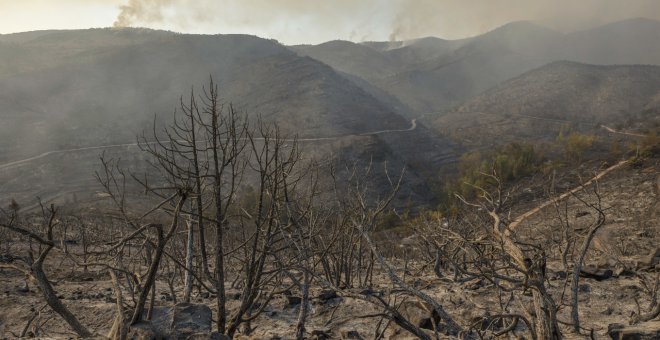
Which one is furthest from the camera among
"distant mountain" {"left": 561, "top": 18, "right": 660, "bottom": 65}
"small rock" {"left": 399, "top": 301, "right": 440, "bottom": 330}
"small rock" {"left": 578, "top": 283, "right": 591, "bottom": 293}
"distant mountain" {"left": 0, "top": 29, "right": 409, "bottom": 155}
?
"distant mountain" {"left": 561, "top": 18, "right": 660, "bottom": 65}

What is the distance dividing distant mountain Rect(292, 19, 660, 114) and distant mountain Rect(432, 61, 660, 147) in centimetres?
2769

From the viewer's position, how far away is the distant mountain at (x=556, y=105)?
55.3m

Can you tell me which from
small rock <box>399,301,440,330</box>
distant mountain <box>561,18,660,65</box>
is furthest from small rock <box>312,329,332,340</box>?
distant mountain <box>561,18,660,65</box>

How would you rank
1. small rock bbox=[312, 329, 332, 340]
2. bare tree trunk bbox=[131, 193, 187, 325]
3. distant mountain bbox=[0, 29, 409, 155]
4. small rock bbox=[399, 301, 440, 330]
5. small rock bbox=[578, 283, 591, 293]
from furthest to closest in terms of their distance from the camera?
1. distant mountain bbox=[0, 29, 409, 155]
2. small rock bbox=[578, 283, 591, 293]
3. small rock bbox=[399, 301, 440, 330]
4. small rock bbox=[312, 329, 332, 340]
5. bare tree trunk bbox=[131, 193, 187, 325]

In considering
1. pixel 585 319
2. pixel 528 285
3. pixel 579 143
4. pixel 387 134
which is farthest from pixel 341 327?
pixel 387 134

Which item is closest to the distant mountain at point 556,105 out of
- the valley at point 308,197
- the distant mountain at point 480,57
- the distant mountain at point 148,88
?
the valley at point 308,197

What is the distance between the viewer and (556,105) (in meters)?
65.9

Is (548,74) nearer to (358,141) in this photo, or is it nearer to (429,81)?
(429,81)

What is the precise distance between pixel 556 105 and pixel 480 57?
7944 cm

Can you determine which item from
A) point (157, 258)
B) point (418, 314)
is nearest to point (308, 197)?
point (418, 314)

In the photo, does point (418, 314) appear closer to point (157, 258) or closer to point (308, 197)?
point (157, 258)

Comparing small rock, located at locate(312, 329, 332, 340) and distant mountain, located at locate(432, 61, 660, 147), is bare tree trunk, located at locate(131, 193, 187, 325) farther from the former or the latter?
distant mountain, located at locate(432, 61, 660, 147)

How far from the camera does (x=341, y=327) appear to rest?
18.9 ft

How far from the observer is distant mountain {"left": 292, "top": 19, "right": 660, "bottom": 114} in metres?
118
